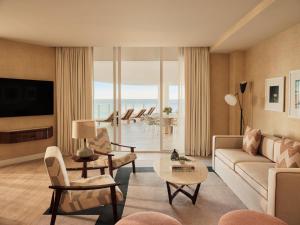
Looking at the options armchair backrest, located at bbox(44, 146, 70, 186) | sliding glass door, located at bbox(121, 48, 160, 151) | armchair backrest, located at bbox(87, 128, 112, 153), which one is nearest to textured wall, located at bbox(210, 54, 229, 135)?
sliding glass door, located at bbox(121, 48, 160, 151)

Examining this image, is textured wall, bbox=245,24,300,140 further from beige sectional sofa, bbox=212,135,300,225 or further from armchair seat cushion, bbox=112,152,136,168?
armchair seat cushion, bbox=112,152,136,168

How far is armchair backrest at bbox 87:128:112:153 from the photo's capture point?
476cm

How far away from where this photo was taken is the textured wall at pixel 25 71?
5363 millimetres

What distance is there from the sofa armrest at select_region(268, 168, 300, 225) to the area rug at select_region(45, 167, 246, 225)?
76cm

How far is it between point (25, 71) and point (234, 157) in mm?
4694

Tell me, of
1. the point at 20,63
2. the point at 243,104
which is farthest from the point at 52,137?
the point at 243,104

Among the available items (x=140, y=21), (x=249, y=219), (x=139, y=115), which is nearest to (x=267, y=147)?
(x=249, y=219)

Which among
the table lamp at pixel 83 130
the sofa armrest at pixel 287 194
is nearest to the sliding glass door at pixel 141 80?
the table lamp at pixel 83 130

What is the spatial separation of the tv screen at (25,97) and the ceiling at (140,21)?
0.94 m

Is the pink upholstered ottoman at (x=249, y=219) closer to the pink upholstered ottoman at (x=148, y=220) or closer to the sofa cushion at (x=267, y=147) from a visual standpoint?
the pink upholstered ottoman at (x=148, y=220)

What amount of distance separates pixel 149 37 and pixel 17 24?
2.37 metres

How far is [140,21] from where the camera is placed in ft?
13.4

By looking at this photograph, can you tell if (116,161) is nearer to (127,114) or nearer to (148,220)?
(148,220)

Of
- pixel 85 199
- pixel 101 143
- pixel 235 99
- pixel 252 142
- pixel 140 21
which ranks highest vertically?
pixel 140 21
